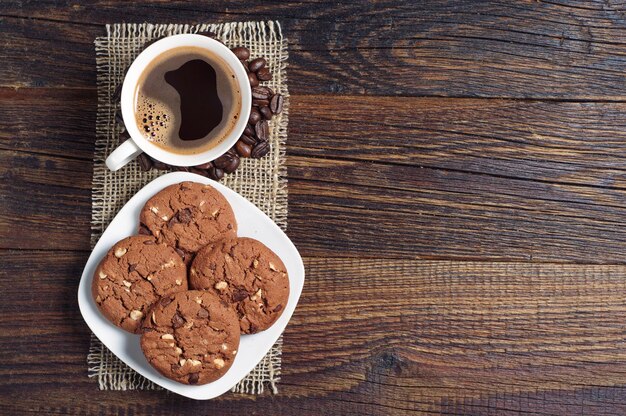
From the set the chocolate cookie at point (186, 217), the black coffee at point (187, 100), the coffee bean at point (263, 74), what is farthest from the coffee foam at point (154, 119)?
the coffee bean at point (263, 74)

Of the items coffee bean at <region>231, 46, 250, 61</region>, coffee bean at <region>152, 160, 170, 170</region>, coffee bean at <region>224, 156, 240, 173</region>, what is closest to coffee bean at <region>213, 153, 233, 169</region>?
coffee bean at <region>224, 156, 240, 173</region>

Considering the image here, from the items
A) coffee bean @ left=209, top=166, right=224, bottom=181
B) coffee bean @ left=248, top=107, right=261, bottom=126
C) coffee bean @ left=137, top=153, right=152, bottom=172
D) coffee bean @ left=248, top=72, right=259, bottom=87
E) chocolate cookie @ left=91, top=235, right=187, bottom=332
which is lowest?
chocolate cookie @ left=91, top=235, right=187, bottom=332

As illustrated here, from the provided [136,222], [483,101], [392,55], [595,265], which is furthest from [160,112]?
[595,265]

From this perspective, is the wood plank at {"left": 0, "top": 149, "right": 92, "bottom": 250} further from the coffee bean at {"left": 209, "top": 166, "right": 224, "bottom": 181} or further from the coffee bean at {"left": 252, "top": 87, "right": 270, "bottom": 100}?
the coffee bean at {"left": 252, "top": 87, "right": 270, "bottom": 100}

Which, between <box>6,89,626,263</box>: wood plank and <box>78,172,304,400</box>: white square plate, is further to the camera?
<box>6,89,626,263</box>: wood plank

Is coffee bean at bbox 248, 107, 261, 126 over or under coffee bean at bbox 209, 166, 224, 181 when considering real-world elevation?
over

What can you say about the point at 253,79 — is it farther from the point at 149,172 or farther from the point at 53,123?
the point at 53,123

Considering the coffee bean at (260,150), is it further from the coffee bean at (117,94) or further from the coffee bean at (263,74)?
the coffee bean at (117,94)
